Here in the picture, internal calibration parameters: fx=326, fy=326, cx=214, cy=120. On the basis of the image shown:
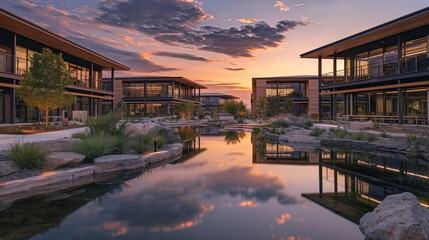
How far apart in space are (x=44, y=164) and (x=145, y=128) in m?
8.52

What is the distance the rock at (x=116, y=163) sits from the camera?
34.2 feet

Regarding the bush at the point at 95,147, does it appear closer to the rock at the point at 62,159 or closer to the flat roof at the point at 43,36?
the rock at the point at 62,159

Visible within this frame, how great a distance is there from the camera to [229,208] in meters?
7.06

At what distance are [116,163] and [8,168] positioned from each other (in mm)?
3004

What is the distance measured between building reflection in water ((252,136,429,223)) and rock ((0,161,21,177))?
7805 mm

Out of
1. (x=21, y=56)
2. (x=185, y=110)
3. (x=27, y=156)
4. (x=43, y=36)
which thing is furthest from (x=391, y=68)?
(x=185, y=110)

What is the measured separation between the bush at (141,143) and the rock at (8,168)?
183 inches

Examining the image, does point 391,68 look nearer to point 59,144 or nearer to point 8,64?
point 59,144

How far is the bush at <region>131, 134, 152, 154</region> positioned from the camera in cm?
1308

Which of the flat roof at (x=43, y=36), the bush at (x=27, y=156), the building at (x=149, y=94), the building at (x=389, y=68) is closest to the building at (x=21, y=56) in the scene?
the flat roof at (x=43, y=36)

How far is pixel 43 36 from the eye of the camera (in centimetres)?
2228

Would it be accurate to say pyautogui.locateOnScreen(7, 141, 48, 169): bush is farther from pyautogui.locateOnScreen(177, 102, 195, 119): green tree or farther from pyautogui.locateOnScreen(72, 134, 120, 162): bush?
pyautogui.locateOnScreen(177, 102, 195, 119): green tree

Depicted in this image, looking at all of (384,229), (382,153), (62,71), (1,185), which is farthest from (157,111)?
(384,229)

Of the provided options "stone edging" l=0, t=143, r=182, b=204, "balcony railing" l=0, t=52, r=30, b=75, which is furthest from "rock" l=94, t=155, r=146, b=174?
"balcony railing" l=0, t=52, r=30, b=75
